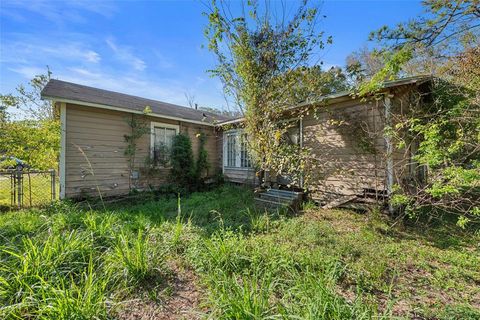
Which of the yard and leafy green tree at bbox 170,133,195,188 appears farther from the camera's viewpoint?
leafy green tree at bbox 170,133,195,188

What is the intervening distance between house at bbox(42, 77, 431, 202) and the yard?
1.93m

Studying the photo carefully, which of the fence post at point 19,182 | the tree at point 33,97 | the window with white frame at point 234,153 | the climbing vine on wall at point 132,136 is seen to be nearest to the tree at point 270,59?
the window with white frame at point 234,153

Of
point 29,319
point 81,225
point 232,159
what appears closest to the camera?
point 29,319

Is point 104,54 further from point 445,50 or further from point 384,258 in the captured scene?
point 445,50

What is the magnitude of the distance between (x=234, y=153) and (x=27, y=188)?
280 inches

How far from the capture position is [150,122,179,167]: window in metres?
8.81

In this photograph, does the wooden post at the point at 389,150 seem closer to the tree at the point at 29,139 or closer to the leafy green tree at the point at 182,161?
the leafy green tree at the point at 182,161

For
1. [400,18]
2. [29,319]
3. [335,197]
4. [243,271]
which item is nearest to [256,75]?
[400,18]

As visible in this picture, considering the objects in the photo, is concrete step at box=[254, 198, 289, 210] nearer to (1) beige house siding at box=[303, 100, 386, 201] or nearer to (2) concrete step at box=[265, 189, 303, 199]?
(2) concrete step at box=[265, 189, 303, 199]

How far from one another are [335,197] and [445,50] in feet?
17.5

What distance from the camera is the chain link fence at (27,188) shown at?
6.19m

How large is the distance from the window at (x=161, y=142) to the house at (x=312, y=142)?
0.04m

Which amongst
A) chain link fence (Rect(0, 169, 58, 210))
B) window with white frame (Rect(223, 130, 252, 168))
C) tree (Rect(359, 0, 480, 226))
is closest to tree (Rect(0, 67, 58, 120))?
chain link fence (Rect(0, 169, 58, 210))

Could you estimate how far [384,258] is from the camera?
345 centimetres
